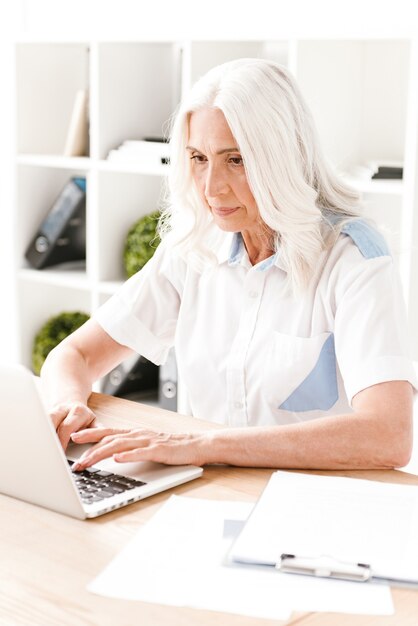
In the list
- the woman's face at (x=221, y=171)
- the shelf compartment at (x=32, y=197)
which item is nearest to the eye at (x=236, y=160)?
the woman's face at (x=221, y=171)

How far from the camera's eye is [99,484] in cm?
152

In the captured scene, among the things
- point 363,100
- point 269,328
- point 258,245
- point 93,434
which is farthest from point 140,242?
point 93,434

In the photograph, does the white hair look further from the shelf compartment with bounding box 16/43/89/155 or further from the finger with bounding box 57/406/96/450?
the shelf compartment with bounding box 16/43/89/155

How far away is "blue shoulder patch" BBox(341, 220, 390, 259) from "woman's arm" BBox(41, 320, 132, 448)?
579 mm

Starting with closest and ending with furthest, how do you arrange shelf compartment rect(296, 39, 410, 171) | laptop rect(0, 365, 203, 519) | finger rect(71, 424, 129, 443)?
1. laptop rect(0, 365, 203, 519)
2. finger rect(71, 424, 129, 443)
3. shelf compartment rect(296, 39, 410, 171)

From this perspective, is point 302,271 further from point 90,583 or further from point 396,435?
point 90,583

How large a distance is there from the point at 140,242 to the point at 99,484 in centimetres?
210

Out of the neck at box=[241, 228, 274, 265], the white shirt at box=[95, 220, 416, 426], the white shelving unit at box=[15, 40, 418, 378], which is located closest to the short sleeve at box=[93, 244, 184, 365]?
the white shirt at box=[95, 220, 416, 426]

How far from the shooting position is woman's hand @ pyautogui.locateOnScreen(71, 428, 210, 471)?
157 cm

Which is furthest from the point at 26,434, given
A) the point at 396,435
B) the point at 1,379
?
the point at 396,435

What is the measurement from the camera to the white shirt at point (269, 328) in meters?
1.82

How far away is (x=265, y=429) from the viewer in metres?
1.64

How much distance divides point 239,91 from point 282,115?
92 mm

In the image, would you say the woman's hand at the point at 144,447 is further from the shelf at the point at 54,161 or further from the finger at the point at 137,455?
the shelf at the point at 54,161
